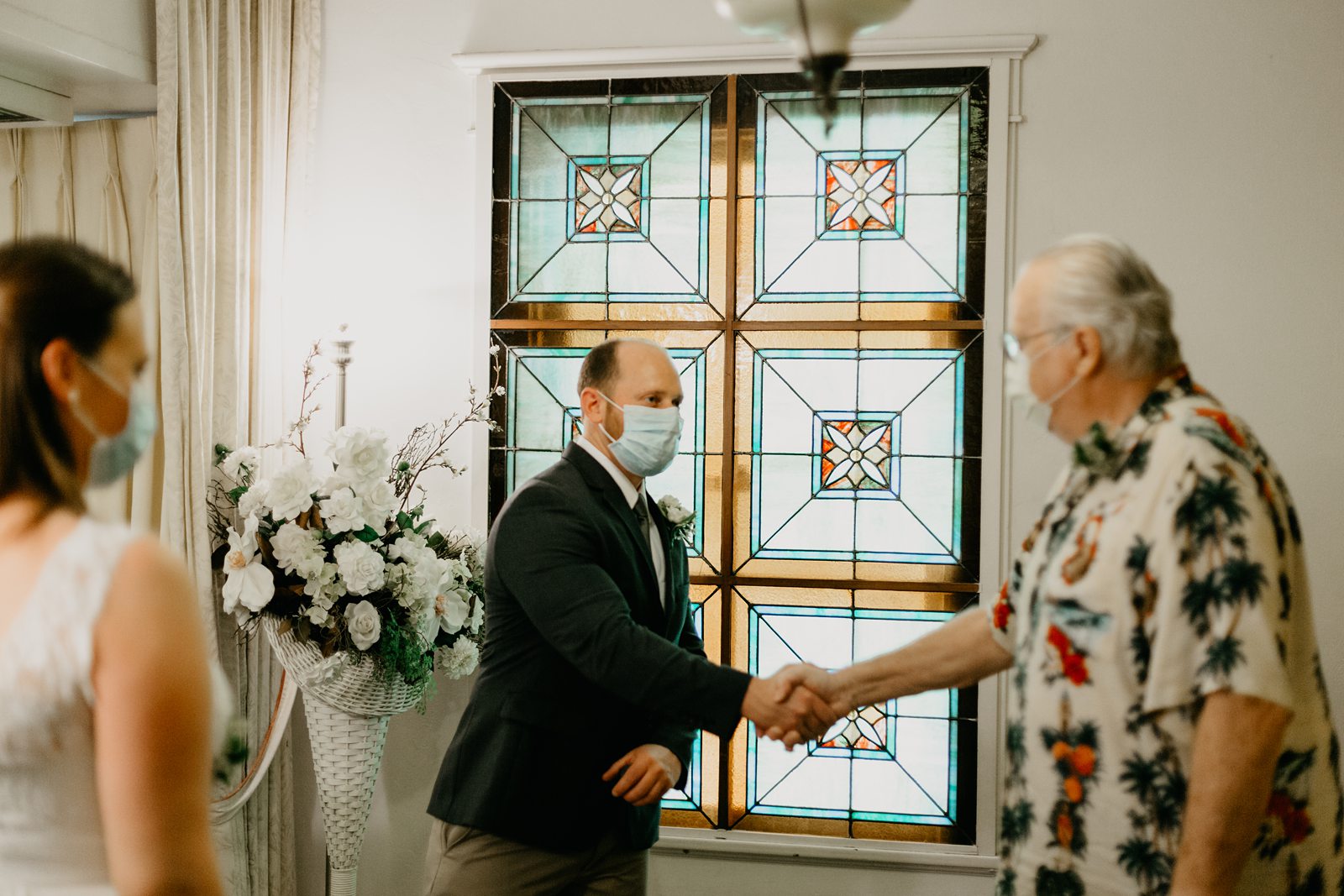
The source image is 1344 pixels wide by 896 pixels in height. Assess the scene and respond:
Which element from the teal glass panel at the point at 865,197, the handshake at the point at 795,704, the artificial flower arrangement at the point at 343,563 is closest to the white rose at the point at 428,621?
the artificial flower arrangement at the point at 343,563

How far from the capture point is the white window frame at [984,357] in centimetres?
302

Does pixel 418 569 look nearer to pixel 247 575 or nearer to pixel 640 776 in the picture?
pixel 247 575

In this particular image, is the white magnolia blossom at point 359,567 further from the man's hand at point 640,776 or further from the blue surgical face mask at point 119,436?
the blue surgical face mask at point 119,436

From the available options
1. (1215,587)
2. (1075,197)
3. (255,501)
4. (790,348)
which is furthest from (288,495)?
(1075,197)

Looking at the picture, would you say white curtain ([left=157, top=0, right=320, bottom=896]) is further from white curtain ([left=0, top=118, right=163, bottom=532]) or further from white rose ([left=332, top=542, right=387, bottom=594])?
white rose ([left=332, top=542, right=387, bottom=594])

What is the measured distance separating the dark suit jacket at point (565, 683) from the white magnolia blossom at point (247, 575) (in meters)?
0.62

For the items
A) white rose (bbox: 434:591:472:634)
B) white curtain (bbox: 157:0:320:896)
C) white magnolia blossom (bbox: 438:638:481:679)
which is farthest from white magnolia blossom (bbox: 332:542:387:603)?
white curtain (bbox: 157:0:320:896)

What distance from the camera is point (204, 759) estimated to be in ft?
3.37

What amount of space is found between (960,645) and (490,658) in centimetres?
92

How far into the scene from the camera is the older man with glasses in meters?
1.33

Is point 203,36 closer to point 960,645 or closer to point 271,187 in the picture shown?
point 271,187

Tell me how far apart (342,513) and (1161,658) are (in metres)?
1.81

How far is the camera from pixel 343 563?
99.3 inches

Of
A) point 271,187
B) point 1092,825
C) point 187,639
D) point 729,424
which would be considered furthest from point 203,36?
point 1092,825
